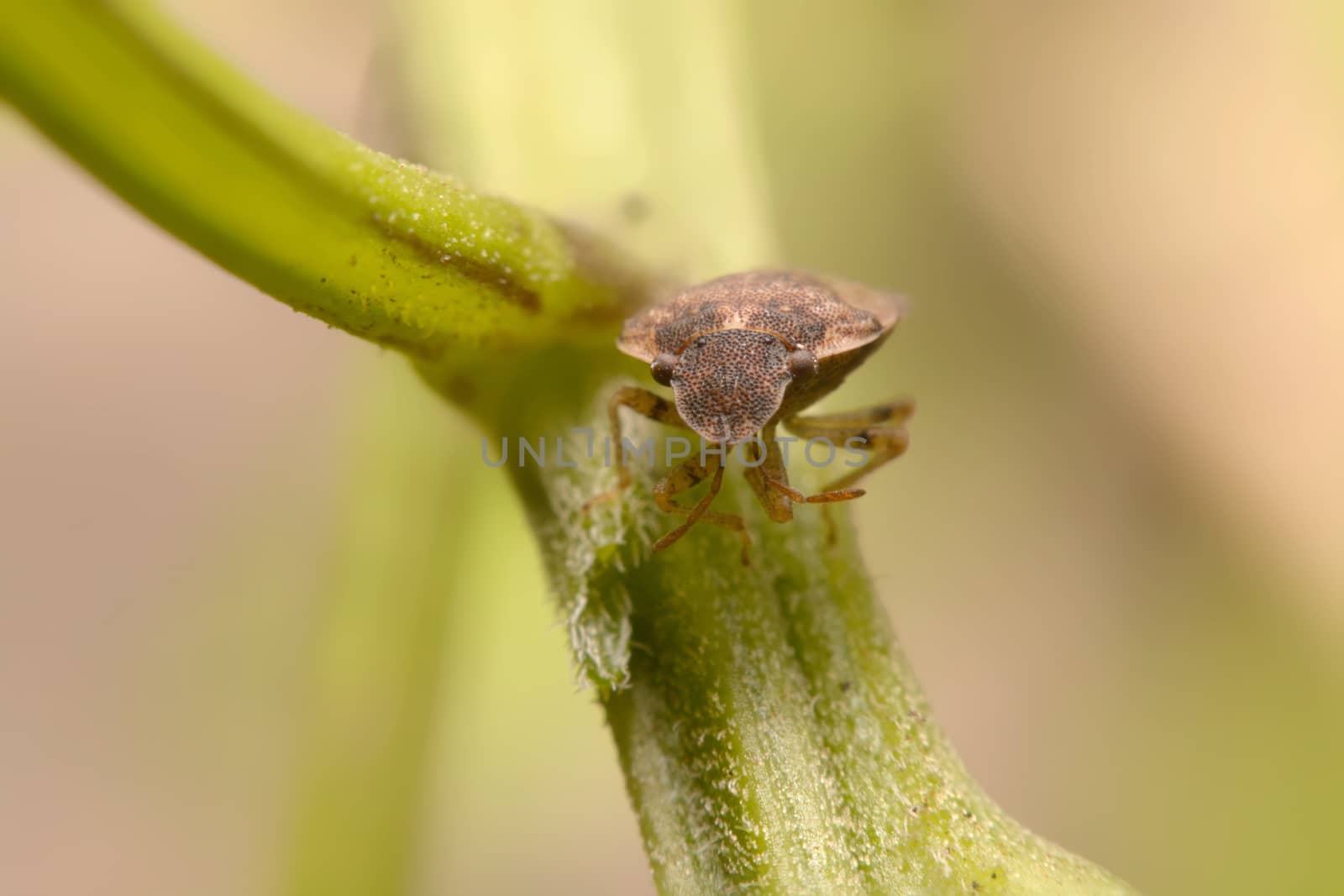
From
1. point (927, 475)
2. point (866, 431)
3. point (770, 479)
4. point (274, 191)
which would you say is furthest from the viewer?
point (927, 475)

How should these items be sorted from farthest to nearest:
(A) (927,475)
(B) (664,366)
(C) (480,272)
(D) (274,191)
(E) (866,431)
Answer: (A) (927,475), (E) (866,431), (B) (664,366), (C) (480,272), (D) (274,191)

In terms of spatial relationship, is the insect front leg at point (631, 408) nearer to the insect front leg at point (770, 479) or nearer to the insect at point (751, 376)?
the insect at point (751, 376)

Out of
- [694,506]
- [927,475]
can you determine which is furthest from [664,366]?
[927,475]

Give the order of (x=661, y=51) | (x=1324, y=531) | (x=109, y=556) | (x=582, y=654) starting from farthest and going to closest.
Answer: (x=109, y=556) < (x=1324, y=531) < (x=661, y=51) < (x=582, y=654)

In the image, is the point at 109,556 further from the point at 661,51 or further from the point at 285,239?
the point at 285,239

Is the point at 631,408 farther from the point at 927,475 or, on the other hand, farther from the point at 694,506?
the point at 927,475

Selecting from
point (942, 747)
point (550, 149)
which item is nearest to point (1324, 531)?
point (942, 747)

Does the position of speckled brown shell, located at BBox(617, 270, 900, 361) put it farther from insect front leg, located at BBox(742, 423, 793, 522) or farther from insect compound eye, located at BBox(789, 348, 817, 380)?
insect front leg, located at BBox(742, 423, 793, 522)
